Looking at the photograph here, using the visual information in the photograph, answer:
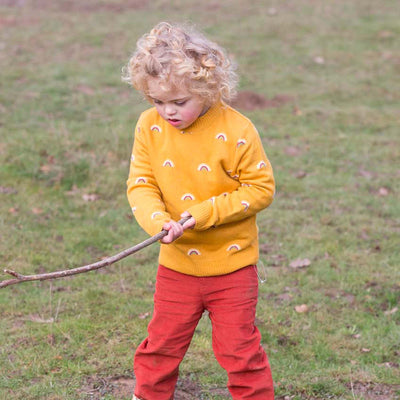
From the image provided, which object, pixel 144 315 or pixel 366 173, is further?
pixel 366 173

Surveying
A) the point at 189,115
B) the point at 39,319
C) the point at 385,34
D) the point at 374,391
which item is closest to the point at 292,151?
the point at 39,319

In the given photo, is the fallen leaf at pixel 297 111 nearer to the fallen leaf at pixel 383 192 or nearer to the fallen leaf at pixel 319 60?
the fallen leaf at pixel 319 60

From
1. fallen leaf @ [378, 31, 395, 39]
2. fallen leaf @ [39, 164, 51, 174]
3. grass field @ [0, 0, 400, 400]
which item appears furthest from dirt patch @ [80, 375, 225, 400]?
fallen leaf @ [378, 31, 395, 39]

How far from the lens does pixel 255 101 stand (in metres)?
8.87

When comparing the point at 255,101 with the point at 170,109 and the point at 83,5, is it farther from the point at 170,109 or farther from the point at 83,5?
the point at 170,109

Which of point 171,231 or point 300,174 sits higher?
point 171,231

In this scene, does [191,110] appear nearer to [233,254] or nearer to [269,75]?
[233,254]

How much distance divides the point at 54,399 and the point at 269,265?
215 cm

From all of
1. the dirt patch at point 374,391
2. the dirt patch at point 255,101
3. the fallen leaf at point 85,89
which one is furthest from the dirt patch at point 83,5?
the dirt patch at point 374,391

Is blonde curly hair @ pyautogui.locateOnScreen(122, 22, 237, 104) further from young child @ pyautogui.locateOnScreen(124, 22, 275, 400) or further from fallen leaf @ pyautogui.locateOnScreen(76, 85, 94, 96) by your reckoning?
fallen leaf @ pyautogui.locateOnScreen(76, 85, 94, 96)

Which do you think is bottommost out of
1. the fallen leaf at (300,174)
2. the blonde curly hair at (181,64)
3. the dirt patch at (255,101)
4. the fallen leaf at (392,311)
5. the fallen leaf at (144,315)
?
the fallen leaf at (392,311)

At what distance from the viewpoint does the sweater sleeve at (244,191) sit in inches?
111

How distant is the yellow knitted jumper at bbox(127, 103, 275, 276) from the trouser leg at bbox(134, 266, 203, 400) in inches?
3.5

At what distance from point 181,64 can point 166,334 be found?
1169 millimetres
